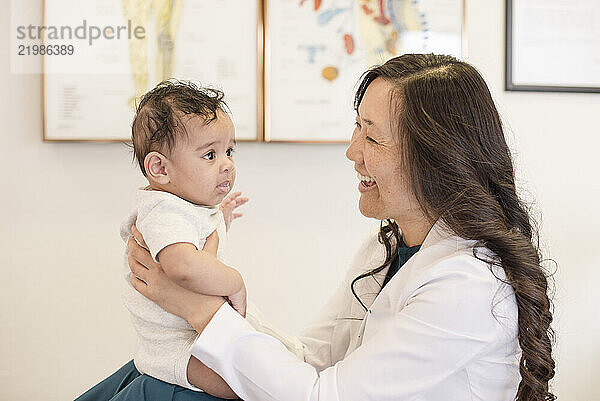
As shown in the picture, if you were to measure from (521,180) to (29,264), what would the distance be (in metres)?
1.75

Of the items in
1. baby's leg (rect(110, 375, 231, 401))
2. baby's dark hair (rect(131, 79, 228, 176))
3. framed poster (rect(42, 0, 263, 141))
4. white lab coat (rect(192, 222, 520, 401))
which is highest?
framed poster (rect(42, 0, 263, 141))

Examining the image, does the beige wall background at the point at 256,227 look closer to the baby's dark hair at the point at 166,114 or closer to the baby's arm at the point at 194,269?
the baby's dark hair at the point at 166,114

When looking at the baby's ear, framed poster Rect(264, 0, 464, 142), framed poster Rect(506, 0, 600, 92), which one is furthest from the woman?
framed poster Rect(506, 0, 600, 92)

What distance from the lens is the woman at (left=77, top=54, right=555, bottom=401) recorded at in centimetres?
132

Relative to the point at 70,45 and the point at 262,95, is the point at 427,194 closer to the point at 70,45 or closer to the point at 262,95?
the point at 262,95

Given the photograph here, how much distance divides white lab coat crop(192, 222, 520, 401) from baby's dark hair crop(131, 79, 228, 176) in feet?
1.26

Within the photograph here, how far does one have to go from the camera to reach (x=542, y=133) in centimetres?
259

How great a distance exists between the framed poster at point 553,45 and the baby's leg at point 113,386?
1660 mm

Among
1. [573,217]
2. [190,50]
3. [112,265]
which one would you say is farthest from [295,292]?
[573,217]

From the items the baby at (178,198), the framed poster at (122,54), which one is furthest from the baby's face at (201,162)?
the framed poster at (122,54)

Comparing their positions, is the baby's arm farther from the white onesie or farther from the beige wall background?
the beige wall background

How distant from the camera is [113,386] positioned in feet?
5.48

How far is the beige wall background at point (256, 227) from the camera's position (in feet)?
7.75

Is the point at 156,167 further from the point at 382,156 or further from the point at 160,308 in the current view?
the point at 382,156
